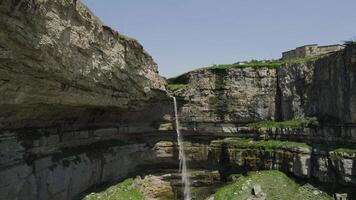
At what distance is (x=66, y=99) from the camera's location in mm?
19406

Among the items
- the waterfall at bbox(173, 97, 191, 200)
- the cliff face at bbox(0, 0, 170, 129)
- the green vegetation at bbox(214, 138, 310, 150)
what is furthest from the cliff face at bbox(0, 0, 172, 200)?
the green vegetation at bbox(214, 138, 310, 150)

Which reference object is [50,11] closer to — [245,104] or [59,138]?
[59,138]

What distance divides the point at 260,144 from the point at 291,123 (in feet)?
9.62

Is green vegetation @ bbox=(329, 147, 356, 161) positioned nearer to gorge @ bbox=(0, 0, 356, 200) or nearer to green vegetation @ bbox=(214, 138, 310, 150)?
gorge @ bbox=(0, 0, 356, 200)

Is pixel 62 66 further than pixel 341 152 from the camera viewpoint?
No

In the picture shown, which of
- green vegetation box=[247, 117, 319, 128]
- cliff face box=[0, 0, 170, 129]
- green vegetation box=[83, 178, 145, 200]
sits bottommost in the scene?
green vegetation box=[83, 178, 145, 200]

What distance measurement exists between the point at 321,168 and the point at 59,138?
1731 cm

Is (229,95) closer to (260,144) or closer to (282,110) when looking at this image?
(282,110)

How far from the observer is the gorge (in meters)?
15.9

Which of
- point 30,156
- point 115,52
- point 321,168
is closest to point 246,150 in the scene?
point 321,168

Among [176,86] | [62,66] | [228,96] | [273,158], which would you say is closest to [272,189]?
[273,158]

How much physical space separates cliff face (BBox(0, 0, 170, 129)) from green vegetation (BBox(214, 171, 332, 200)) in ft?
30.7

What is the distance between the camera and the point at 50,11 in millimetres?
14258

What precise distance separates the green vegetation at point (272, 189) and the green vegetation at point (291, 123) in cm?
398
